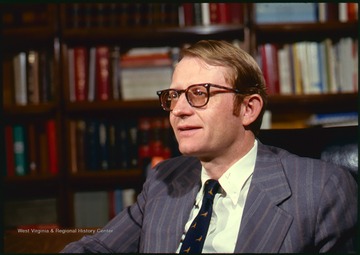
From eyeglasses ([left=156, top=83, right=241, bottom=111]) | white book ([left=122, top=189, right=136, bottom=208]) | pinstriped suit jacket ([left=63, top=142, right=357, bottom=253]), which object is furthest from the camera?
white book ([left=122, top=189, right=136, bottom=208])

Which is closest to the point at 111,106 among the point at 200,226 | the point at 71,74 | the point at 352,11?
the point at 71,74

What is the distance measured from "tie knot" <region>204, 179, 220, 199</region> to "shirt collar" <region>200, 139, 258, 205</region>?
0.5 inches

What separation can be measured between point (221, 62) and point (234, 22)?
1075 mm

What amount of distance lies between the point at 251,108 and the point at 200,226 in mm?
346

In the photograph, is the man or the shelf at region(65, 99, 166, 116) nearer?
the man

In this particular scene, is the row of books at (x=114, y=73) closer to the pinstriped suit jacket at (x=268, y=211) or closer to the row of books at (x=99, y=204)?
the row of books at (x=99, y=204)

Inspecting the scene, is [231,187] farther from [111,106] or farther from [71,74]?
[71,74]

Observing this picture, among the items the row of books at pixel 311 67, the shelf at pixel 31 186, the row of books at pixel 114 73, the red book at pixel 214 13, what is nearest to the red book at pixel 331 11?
the row of books at pixel 311 67

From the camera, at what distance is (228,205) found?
40.9 inches

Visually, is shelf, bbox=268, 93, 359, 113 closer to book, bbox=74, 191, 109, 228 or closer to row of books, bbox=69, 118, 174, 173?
row of books, bbox=69, 118, 174, 173

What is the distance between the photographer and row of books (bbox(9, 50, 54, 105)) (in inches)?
81.3

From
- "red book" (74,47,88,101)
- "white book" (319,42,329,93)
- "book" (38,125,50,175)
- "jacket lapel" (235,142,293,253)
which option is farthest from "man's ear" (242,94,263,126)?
"book" (38,125,50,175)

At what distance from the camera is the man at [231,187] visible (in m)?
0.93

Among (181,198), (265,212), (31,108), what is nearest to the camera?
(265,212)
